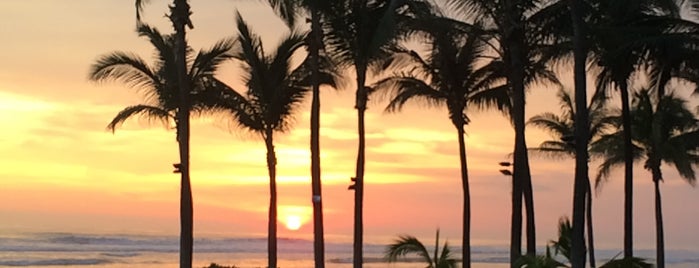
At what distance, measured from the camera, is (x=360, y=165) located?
23.1 meters

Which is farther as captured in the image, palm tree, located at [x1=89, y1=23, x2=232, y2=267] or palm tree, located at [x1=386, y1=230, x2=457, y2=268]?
palm tree, located at [x1=89, y1=23, x2=232, y2=267]

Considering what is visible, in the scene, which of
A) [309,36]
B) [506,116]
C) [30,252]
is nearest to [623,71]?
[506,116]

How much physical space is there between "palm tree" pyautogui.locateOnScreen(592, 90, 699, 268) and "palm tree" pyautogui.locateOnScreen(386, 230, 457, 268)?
21.7 metres

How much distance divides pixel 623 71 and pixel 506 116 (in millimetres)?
4699

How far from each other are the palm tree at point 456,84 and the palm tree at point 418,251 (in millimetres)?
15767

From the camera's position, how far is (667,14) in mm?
23734

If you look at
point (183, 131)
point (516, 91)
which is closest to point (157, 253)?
point (183, 131)

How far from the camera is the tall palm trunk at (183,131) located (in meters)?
21.5

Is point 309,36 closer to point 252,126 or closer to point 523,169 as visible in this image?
point 252,126

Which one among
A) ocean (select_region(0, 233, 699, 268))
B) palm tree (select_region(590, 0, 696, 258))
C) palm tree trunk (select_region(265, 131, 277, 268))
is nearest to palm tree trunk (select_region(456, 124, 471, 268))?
palm tree (select_region(590, 0, 696, 258))

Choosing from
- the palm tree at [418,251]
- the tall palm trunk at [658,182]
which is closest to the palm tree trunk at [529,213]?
the tall palm trunk at [658,182]

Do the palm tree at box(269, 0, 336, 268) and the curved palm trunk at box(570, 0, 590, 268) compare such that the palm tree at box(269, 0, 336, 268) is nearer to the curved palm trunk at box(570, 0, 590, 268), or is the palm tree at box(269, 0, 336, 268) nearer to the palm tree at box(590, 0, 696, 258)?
the curved palm trunk at box(570, 0, 590, 268)

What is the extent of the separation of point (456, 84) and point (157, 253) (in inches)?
1909

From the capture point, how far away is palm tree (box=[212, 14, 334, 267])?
2520cm
